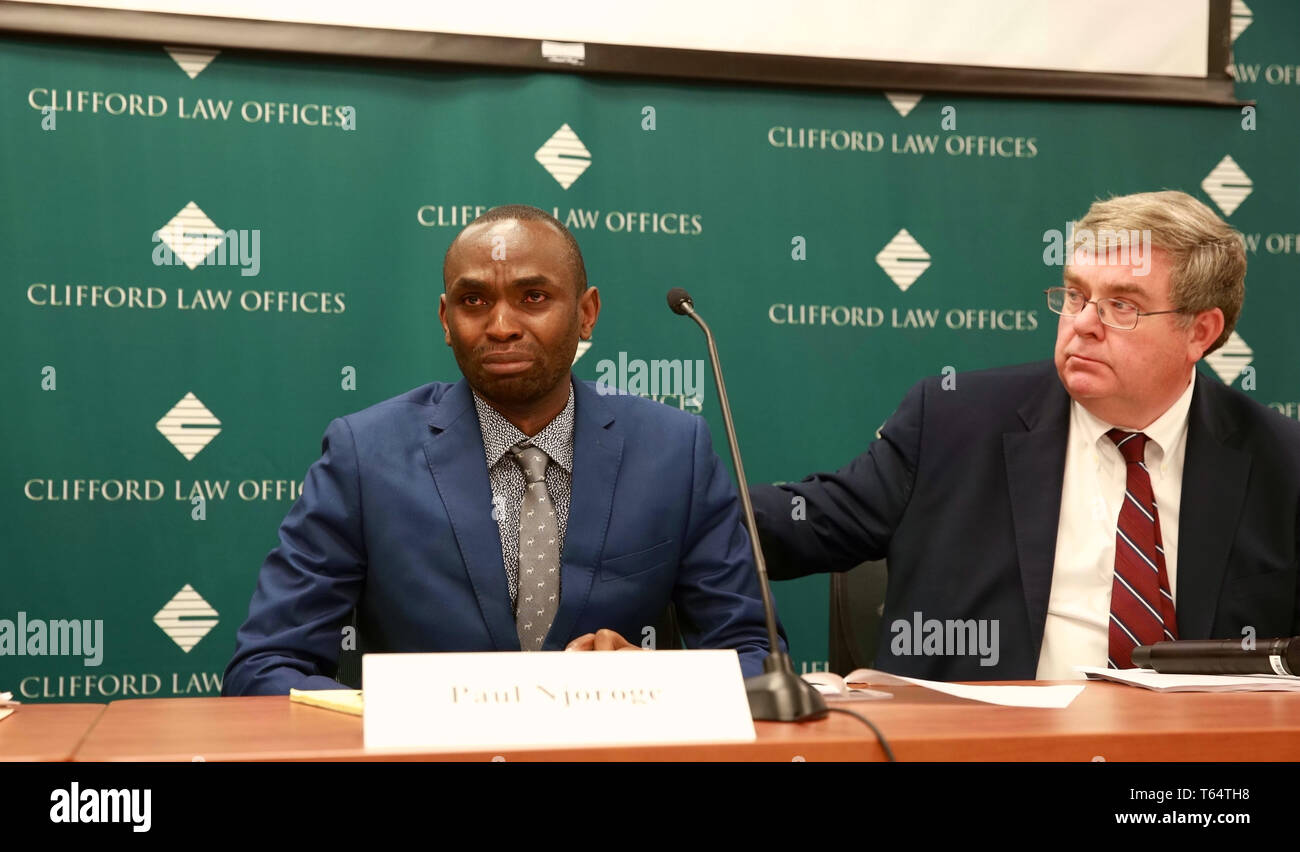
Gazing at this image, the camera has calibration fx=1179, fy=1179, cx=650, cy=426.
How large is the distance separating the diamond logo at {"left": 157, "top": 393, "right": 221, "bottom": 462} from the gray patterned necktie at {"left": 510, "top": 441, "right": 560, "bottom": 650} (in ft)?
3.95

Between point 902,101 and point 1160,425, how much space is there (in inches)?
53.2

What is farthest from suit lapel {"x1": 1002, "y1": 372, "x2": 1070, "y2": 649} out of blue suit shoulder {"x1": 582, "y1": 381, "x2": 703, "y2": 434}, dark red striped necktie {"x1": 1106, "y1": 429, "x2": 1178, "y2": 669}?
blue suit shoulder {"x1": 582, "y1": 381, "x2": 703, "y2": 434}

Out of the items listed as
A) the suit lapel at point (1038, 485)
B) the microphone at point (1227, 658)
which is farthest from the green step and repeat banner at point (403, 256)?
the microphone at point (1227, 658)

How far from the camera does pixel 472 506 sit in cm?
190

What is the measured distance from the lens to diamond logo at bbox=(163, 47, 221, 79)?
110 inches

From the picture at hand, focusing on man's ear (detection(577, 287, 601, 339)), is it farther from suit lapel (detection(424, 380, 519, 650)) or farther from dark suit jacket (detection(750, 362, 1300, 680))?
dark suit jacket (detection(750, 362, 1300, 680))

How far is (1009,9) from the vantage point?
10.4 ft

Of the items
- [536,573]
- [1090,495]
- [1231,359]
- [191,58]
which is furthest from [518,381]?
[1231,359]

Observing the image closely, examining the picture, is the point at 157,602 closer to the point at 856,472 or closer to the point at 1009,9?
the point at 856,472

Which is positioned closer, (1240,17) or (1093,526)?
(1093,526)

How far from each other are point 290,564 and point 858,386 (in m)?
1.75

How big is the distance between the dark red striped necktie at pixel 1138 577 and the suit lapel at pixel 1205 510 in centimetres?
3

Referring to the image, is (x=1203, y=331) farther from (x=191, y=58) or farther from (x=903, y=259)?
(x=191, y=58)
